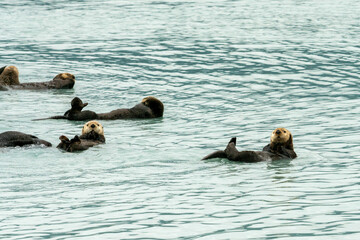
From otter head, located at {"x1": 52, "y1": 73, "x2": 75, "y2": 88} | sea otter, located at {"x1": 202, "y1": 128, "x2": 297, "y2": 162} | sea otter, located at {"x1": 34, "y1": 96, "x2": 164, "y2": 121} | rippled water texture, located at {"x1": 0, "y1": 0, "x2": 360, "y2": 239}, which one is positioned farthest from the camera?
otter head, located at {"x1": 52, "y1": 73, "x2": 75, "y2": 88}

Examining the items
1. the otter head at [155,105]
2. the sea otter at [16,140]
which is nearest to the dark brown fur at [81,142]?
the sea otter at [16,140]

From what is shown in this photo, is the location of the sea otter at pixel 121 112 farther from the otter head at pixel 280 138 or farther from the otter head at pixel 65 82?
the otter head at pixel 280 138

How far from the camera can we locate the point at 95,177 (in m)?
8.88

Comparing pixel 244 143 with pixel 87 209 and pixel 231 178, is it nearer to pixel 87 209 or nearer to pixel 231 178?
pixel 231 178

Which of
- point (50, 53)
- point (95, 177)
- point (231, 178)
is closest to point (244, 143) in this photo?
point (231, 178)

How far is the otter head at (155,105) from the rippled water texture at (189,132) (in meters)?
0.19

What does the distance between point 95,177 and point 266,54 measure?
41.4 feet

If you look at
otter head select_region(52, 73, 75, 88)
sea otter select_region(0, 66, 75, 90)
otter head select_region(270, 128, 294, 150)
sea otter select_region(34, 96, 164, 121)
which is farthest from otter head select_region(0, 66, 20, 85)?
otter head select_region(270, 128, 294, 150)

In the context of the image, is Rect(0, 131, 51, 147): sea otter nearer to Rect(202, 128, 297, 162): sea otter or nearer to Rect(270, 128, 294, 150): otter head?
Rect(202, 128, 297, 162): sea otter

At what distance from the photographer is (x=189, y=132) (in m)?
11.8

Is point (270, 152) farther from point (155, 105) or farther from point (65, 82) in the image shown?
point (65, 82)

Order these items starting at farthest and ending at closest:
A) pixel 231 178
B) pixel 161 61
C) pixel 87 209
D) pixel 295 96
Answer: pixel 161 61 < pixel 295 96 < pixel 231 178 < pixel 87 209

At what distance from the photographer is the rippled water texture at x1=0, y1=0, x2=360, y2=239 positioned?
23.5ft

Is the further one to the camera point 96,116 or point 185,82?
point 185,82
